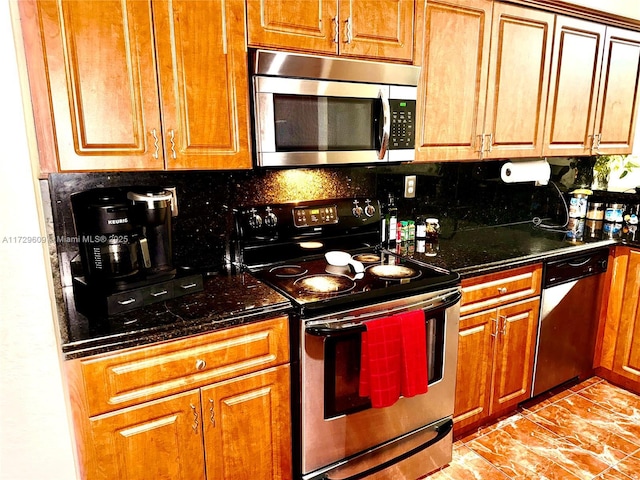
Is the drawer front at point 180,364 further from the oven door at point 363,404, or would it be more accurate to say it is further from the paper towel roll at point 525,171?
the paper towel roll at point 525,171

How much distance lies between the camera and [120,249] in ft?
4.91

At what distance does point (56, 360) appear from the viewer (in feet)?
4.38

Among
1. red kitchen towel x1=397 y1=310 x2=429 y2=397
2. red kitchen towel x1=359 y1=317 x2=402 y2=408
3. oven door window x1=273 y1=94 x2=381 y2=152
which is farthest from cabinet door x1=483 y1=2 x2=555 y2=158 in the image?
red kitchen towel x1=359 y1=317 x2=402 y2=408

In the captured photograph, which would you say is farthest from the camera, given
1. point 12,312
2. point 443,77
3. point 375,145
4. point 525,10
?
point 525,10

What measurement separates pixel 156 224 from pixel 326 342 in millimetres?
725

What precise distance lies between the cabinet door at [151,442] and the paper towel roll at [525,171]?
2028mm

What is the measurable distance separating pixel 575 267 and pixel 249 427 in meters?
1.84

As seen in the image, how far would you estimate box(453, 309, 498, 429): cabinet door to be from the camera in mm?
2039

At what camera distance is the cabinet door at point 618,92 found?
102 inches

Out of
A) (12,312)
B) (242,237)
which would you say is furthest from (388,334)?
(12,312)

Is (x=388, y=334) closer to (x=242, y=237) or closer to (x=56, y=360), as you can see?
(x=242, y=237)

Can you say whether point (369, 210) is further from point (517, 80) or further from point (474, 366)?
point (517, 80)

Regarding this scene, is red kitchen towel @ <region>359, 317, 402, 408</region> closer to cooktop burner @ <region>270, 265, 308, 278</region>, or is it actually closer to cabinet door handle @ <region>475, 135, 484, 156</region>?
cooktop burner @ <region>270, 265, 308, 278</region>

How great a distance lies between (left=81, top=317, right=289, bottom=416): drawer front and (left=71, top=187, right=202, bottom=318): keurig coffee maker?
0.65 ft
